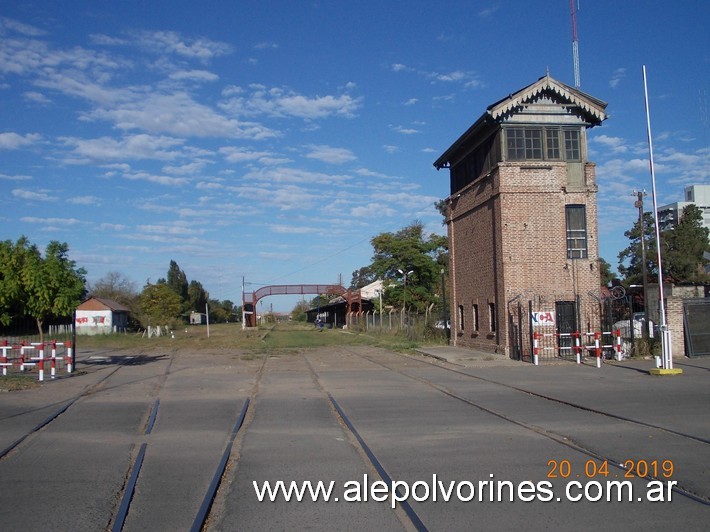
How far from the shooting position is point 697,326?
25.9 m

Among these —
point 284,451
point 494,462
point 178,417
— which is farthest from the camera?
point 178,417

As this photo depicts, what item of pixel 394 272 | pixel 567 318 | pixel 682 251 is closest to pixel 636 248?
pixel 682 251

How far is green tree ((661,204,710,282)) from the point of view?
182 ft

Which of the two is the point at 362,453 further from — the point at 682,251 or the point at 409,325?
the point at 682,251

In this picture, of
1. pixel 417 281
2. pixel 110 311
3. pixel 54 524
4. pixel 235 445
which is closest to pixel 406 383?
pixel 235 445

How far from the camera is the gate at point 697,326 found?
25.7 meters

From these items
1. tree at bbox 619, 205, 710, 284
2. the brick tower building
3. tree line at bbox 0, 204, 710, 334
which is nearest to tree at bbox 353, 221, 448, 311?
tree line at bbox 0, 204, 710, 334

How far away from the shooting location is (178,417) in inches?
507

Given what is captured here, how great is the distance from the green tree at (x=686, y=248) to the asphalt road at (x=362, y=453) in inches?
1615

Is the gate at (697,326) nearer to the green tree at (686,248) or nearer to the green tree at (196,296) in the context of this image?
the green tree at (686,248)

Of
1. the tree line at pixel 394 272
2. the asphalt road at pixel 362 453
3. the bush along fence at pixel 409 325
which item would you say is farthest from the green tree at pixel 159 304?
the asphalt road at pixel 362 453

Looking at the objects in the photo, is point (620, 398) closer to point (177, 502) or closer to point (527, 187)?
point (177, 502)

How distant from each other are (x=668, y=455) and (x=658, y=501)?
7.30ft

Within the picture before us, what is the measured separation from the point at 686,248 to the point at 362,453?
5538 cm
